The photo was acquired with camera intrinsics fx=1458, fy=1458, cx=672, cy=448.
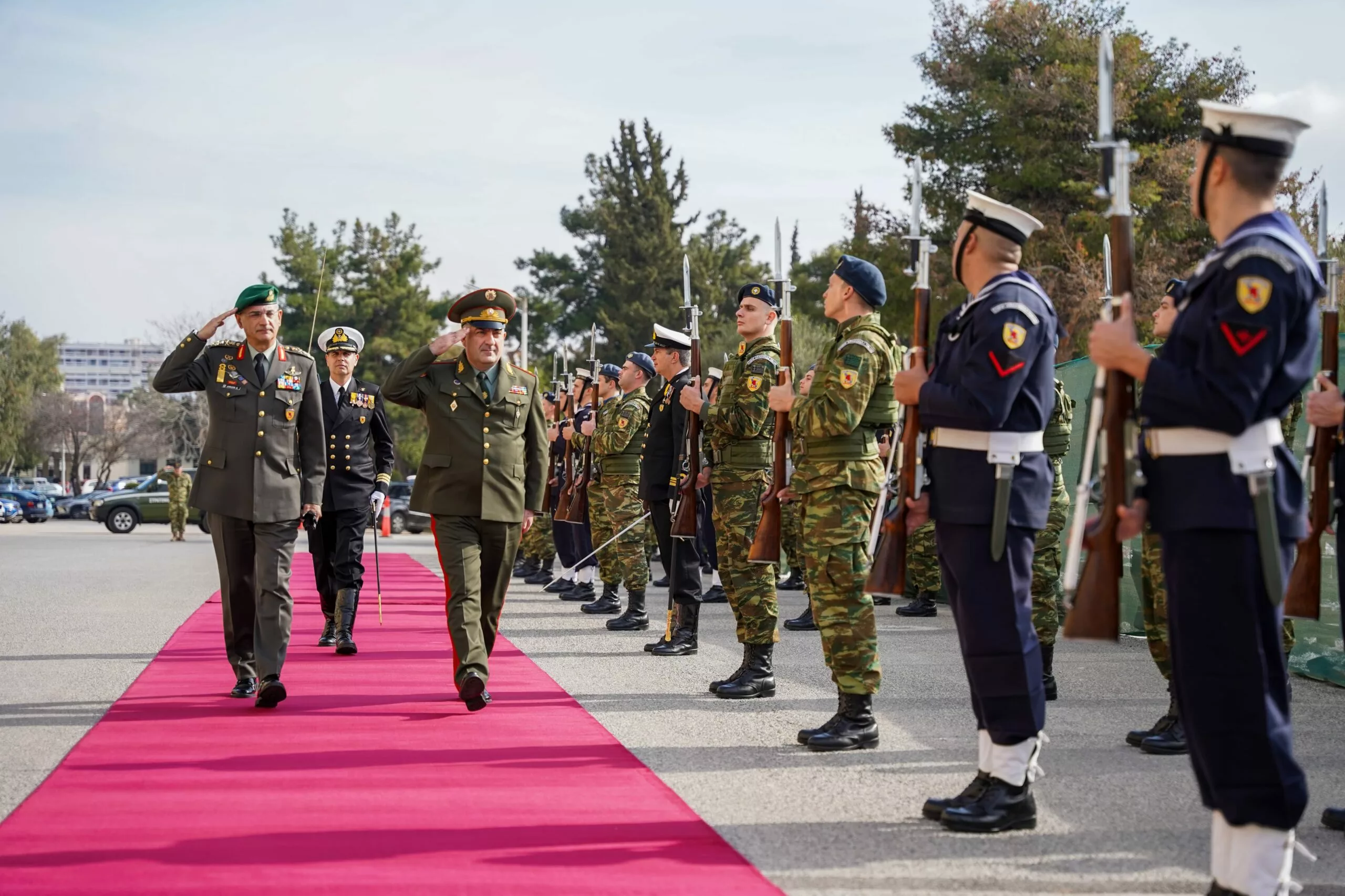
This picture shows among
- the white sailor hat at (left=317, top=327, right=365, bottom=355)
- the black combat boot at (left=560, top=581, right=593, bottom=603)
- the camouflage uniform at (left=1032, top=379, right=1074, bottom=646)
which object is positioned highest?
the white sailor hat at (left=317, top=327, right=365, bottom=355)

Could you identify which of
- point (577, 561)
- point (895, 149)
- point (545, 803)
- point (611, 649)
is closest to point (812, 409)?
point (545, 803)

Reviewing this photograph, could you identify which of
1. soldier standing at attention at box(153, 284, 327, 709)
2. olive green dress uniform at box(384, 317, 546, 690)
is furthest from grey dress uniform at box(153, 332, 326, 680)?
olive green dress uniform at box(384, 317, 546, 690)

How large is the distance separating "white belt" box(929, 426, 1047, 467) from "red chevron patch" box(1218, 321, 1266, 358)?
1253 millimetres

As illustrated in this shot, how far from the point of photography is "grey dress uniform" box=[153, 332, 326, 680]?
23.6 feet

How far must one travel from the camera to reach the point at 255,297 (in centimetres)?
736

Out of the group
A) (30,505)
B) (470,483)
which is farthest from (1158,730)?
(30,505)

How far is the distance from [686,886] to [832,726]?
87.4 inches

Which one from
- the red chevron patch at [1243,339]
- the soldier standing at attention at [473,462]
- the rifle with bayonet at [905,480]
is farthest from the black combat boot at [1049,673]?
the red chevron patch at [1243,339]

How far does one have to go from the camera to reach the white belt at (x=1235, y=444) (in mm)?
3605

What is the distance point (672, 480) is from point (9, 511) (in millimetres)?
37329

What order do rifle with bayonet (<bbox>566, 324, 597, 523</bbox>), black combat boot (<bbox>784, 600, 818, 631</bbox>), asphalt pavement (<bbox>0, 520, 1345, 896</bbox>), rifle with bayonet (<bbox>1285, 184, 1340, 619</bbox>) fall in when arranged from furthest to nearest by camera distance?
rifle with bayonet (<bbox>566, 324, 597, 523</bbox>)
black combat boot (<bbox>784, 600, 818, 631</bbox>)
rifle with bayonet (<bbox>1285, 184, 1340, 619</bbox>)
asphalt pavement (<bbox>0, 520, 1345, 896</bbox>)

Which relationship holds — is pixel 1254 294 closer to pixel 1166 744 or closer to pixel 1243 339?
pixel 1243 339

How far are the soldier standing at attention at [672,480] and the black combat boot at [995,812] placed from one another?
4341mm

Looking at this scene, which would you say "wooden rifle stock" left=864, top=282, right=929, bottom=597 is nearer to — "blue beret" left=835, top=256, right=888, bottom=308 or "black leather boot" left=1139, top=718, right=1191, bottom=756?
"blue beret" left=835, top=256, right=888, bottom=308
